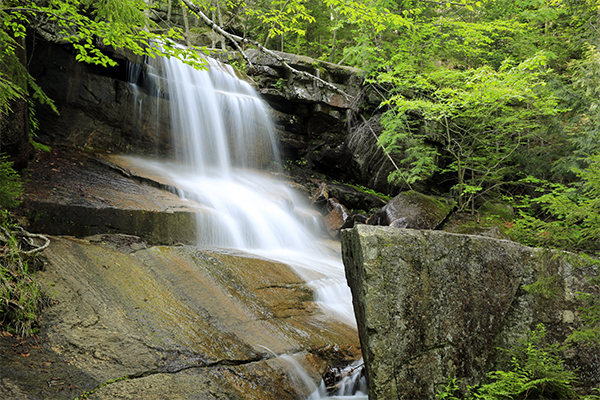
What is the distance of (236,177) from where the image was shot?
1165 centimetres

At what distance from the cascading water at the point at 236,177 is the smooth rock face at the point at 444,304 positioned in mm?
2194

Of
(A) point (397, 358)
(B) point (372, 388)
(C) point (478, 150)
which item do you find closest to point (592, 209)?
(A) point (397, 358)

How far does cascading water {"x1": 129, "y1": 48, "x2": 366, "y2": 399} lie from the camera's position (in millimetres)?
7355

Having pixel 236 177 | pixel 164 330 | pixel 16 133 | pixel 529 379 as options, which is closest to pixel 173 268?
pixel 164 330

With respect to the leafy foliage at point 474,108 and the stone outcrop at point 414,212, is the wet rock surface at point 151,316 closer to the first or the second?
the stone outcrop at point 414,212

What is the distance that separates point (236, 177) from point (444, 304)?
29.7 feet

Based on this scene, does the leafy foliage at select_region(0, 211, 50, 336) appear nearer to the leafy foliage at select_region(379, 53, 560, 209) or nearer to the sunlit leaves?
the sunlit leaves

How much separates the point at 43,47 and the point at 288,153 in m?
8.62

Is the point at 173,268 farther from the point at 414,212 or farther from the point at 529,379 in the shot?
the point at 414,212

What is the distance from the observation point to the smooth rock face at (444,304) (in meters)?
3.33

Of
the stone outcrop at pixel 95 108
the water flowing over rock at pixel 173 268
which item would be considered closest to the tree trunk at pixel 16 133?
the water flowing over rock at pixel 173 268

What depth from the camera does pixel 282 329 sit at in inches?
180

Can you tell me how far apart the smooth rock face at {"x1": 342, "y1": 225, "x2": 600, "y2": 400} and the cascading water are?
7.20 feet

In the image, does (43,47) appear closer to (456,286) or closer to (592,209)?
(456,286)
